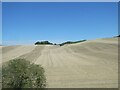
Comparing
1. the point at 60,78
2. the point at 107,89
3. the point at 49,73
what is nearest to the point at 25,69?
the point at 107,89

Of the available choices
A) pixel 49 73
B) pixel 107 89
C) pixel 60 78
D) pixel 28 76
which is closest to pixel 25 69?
pixel 28 76

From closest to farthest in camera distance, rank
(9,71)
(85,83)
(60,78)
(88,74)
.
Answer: (9,71) → (85,83) → (60,78) → (88,74)

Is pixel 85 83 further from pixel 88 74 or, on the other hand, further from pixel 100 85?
pixel 88 74

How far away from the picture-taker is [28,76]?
13281mm

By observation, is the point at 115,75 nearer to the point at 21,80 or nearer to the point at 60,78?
the point at 60,78

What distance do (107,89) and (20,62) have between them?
5.64 m

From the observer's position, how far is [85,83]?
1828cm

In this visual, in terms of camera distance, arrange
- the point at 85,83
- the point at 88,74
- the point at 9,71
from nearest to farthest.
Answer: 1. the point at 9,71
2. the point at 85,83
3. the point at 88,74

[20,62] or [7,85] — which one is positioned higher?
[20,62]

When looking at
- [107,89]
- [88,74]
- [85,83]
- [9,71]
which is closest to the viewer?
[9,71]

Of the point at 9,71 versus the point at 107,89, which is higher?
the point at 9,71

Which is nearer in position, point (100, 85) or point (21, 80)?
point (21, 80)

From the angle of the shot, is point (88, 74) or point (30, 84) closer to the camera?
point (30, 84)

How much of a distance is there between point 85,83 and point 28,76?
5.87 meters
